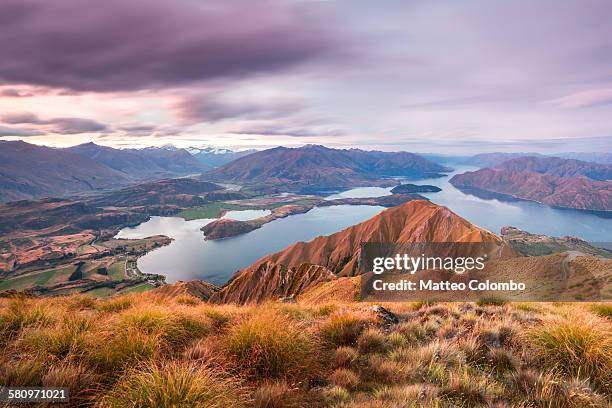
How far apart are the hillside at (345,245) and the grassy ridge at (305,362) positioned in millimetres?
75261

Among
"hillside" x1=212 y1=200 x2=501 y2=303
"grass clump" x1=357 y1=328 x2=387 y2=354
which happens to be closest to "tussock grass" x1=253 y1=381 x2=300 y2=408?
"grass clump" x1=357 y1=328 x2=387 y2=354

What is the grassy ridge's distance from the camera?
195 inches

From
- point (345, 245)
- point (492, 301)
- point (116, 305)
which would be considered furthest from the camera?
point (345, 245)

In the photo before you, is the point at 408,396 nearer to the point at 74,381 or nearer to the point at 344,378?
the point at 344,378

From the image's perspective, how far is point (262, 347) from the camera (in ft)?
20.9

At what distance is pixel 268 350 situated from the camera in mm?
6352

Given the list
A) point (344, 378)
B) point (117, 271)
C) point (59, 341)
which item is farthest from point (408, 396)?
point (117, 271)

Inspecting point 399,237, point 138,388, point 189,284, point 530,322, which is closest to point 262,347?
point 138,388

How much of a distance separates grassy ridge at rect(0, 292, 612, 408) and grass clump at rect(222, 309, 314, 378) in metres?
0.03

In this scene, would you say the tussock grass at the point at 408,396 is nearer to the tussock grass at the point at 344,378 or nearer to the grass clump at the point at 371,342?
the tussock grass at the point at 344,378

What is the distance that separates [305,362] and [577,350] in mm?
5829

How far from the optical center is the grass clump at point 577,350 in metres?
6.14

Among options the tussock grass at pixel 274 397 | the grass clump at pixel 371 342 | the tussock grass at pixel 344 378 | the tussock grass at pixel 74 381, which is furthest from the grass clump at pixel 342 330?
the tussock grass at pixel 74 381

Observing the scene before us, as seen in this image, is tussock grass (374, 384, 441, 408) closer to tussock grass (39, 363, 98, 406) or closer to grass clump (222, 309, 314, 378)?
grass clump (222, 309, 314, 378)
